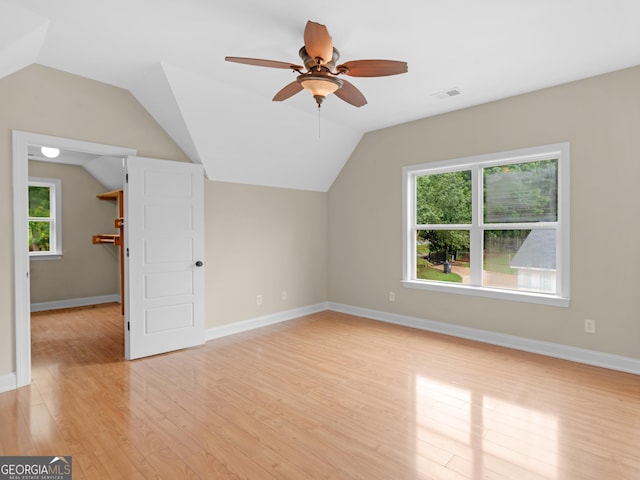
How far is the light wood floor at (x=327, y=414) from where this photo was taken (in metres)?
2.02

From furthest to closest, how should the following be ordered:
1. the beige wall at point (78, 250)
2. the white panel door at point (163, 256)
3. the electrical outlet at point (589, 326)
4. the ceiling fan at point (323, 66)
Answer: the beige wall at point (78, 250) < the white panel door at point (163, 256) < the electrical outlet at point (589, 326) < the ceiling fan at point (323, 66)

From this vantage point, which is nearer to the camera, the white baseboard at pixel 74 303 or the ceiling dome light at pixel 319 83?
the ceiling dome light at pixel 319 83

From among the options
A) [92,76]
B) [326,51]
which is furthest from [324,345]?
[92,76]

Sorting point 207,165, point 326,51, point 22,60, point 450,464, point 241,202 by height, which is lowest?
point 450,464

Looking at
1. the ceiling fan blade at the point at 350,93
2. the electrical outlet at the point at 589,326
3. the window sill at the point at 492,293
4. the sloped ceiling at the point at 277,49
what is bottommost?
the electrical outlet at the point at 589,326

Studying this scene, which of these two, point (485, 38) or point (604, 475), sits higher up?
point (485, 38)

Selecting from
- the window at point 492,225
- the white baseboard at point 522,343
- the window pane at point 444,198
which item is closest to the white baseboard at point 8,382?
the white baseboard at point 522,343

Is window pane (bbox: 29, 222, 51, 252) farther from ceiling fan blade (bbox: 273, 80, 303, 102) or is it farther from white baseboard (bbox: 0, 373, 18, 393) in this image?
ceiling fan blade (bbox: 273, 80, 303, 102)

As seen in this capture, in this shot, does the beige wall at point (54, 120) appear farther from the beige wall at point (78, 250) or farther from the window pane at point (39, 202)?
the window pane at point (39, 202)

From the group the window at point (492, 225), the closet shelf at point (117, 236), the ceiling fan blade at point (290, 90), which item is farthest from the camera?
the closet shelf at point (117, 236)

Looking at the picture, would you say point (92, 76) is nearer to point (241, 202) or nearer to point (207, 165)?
point (207, 165)

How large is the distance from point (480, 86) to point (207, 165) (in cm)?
310

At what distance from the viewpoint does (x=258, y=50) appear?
2898mm

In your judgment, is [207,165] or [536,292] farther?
[207,165]
